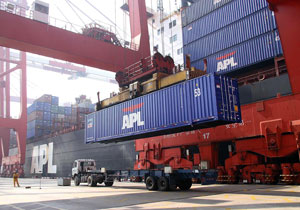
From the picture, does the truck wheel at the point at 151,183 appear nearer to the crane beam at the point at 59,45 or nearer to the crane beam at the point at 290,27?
the crane beam at the point at 290,27

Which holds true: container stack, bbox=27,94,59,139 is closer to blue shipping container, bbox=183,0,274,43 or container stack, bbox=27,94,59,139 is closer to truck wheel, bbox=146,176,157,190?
blue shipping container, bbox=183,0,274,43

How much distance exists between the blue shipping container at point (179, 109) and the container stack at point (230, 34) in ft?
17.6

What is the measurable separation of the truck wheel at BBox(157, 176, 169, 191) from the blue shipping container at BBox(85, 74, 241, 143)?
2808 mm

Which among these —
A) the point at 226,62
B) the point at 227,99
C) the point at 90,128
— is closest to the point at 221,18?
the point at 226,62

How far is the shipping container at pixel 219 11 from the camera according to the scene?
19.4 m

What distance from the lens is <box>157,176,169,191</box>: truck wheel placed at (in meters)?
13.5

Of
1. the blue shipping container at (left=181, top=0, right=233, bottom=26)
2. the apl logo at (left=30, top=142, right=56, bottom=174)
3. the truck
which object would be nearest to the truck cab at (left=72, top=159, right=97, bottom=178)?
the truck

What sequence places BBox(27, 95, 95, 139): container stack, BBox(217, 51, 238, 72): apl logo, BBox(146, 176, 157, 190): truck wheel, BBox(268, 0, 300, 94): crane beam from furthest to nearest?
1. BBox(27, 95, 95, 139): container stack
2. BBox(217, 51, 238, 72): apl logo
3. BBox(146, 176, 157, 190): truck wheel
4. BBox(268, 0, 300, 94): crane beam

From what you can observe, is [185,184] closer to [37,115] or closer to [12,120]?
[12,120]

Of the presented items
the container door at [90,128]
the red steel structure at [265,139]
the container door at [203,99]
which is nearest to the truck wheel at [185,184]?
the red steel structure at [265,139]

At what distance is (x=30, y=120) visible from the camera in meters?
59.3

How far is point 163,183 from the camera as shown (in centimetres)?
1368

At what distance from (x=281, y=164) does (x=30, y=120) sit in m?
55.6

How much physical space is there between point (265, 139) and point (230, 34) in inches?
346
